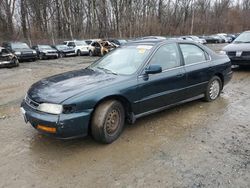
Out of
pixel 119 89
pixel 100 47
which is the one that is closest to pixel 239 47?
pixel 119 89

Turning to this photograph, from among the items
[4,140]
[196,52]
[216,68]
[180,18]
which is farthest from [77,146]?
[180,18]

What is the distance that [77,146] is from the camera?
3.96 metres

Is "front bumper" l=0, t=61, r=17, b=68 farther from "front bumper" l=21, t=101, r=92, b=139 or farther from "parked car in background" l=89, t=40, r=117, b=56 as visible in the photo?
"front bumper" l=21, t=101, r=92, b=139

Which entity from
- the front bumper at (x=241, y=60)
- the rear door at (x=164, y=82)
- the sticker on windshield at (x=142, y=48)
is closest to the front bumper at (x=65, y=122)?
the rear door at (x=164, y=82)

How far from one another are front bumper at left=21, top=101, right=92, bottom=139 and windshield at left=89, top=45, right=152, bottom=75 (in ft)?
3.89

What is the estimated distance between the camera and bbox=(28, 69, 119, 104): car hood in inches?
146

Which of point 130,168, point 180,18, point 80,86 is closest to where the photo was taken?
point 130,168

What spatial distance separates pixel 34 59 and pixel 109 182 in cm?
1932

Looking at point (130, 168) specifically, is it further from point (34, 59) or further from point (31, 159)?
point (34, 59)

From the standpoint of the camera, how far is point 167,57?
4926 millimetres

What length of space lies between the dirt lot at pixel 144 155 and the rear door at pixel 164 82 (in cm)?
43

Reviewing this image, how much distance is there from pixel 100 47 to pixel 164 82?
18891 mm

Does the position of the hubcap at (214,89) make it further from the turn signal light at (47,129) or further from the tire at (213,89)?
the turn signal light at (47,129)

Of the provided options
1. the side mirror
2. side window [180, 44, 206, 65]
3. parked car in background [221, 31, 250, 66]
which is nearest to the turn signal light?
the side mirror
